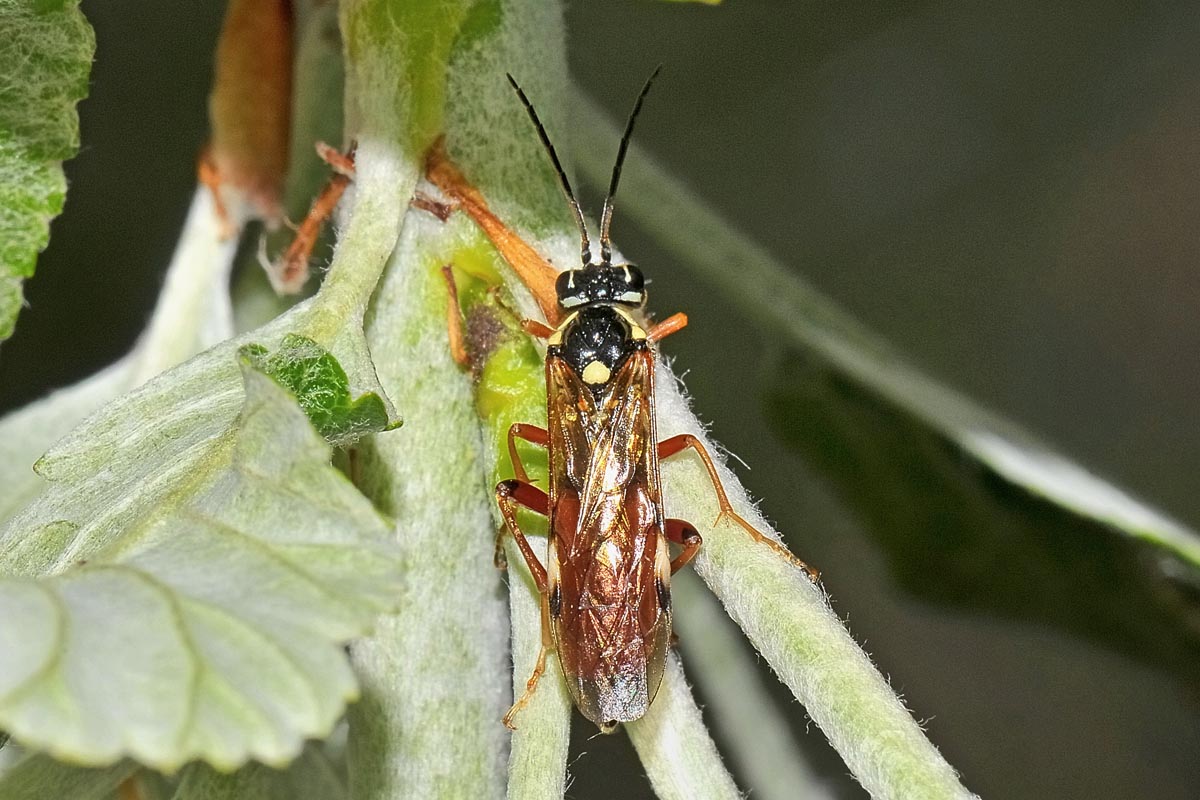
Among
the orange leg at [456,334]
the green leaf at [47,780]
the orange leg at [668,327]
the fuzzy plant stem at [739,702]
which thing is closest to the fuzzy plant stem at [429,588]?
the orange leg at [456,334]

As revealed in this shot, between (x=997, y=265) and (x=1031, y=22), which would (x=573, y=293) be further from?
(x=1031, y=22)

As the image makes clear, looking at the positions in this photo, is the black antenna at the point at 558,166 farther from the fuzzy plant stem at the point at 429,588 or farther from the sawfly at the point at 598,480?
the fuzzy plant stem at the point at 429,588

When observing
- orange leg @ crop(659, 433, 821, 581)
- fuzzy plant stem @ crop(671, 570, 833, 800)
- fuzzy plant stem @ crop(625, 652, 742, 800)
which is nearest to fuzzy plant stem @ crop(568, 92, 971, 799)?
orange leg @ crop(659, 433, 821, 581)

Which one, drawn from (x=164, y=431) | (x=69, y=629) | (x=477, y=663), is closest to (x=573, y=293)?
(x=477, y=663)

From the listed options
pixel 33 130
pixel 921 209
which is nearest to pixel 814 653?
pixel 33 130

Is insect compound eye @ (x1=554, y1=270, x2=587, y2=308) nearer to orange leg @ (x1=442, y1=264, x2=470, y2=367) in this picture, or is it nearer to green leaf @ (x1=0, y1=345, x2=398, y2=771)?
orange leg @ (x1=442, y1=264, x2=470, y2=367)

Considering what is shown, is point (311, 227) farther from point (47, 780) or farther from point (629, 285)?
point (47, 780)
